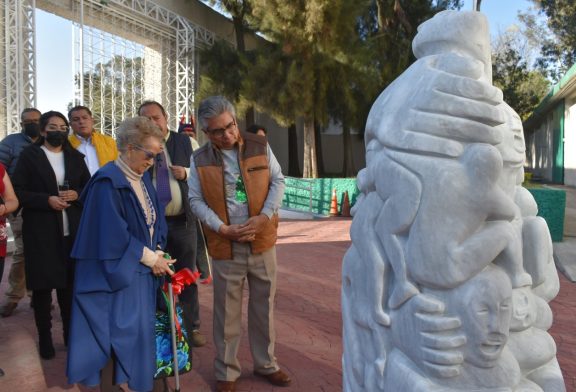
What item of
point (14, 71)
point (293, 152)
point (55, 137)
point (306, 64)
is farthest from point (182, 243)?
point (293, 152)

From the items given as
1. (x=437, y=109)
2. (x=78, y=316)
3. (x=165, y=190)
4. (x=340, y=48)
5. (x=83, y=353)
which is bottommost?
(x=83, y=353)

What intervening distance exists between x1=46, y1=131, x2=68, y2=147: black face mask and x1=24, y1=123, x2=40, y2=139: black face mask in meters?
1.35

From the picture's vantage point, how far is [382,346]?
197cm

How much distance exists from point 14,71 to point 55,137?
784cm

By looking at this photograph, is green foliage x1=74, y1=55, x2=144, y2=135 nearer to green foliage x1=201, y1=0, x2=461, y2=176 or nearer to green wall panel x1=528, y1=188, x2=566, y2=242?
green foliage x1=201, y1=0, x2=461, y2=176

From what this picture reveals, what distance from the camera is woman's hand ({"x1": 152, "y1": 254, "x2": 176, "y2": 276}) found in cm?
266

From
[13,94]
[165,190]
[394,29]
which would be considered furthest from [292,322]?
[394,29]

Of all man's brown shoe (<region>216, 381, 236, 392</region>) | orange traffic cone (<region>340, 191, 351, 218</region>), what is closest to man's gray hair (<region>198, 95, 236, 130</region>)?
man's brown shoe (<region>216, 381, 236, 392</region>)

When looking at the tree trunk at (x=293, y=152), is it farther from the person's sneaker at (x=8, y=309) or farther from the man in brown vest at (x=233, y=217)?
the man in brown vest at (x=233, y=217)

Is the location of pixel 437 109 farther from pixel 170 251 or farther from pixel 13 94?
pixel 13 94

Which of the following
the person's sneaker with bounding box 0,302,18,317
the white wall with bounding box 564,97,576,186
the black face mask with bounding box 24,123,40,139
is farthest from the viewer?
the white wall with bounding box 564,97,576,186

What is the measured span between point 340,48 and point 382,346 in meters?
14.1

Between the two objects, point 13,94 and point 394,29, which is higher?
point 394,29

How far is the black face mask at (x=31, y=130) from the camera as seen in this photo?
4871 mm
